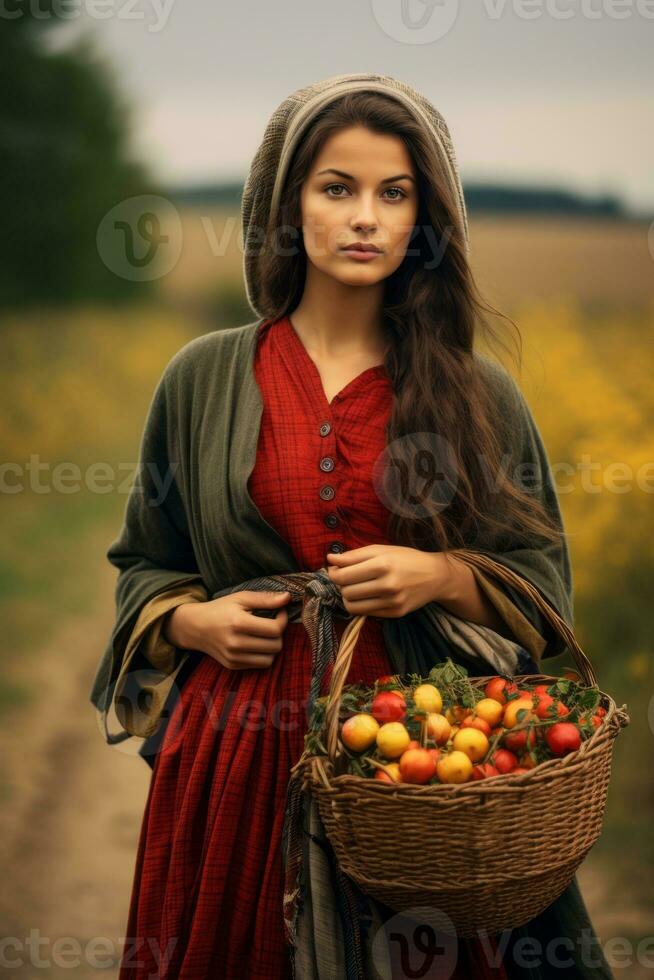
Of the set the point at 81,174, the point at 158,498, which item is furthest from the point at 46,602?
the point at 81,174

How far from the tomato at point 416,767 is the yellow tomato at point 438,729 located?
0.07 metres

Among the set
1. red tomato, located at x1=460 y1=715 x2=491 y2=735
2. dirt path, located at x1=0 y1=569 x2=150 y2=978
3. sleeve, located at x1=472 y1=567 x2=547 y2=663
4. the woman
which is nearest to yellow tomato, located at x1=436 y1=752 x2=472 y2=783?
red tomato, located at x1=460 y1=715 x2=491 y2=735

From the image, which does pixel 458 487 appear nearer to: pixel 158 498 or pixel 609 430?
pixel 158 498

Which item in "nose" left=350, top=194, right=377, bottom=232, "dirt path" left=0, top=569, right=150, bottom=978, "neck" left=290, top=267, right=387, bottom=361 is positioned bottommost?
"dirt path" left=0, top=569, right=150, bottom=978

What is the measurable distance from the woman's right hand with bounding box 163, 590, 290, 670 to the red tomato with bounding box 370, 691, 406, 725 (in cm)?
31

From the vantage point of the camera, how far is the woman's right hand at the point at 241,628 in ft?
6.97

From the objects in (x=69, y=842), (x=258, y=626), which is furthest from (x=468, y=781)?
(x=69, y=842)

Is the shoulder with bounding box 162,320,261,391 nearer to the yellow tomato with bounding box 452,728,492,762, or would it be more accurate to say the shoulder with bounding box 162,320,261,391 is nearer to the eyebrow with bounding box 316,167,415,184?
the eyebrow with bounding box 316,167,415,184

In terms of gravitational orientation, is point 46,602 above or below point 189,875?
below

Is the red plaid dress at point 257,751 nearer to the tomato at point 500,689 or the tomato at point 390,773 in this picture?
the tomato at point 500,689

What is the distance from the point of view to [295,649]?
218 centimetres

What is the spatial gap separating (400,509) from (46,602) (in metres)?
5.95

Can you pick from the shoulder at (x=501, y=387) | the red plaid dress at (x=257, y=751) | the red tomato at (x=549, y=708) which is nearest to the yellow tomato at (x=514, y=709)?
the red tomato at (x=549, y=708)

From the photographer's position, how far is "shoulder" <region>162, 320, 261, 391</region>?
7.77 feet
